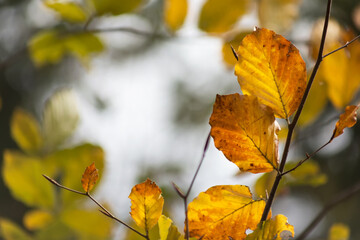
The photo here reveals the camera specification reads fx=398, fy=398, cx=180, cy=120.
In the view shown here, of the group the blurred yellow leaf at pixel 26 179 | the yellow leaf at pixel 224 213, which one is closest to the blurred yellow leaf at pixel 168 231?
the yellow leaf at pixel 224 213

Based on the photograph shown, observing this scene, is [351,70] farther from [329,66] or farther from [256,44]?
[256,44]

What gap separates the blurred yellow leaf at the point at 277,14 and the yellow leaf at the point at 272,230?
0.30 meters

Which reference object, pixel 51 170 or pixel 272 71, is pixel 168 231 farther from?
pixel 51 170

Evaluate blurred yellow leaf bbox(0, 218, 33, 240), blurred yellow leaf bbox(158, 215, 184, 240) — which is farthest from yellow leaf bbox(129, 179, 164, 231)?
blurred yellow leaf bbox(0, 218, 33, 240)

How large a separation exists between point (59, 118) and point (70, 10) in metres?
0.12

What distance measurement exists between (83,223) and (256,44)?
0.30 metres

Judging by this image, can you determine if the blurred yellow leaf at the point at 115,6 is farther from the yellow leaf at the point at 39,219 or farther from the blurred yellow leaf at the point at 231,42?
the yellow leaf at the point at 39,219

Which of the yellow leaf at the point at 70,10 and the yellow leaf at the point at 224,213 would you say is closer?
the yellow leaf at the point at 224,213

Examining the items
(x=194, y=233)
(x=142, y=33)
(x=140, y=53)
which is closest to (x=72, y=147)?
(x=142, y=33)

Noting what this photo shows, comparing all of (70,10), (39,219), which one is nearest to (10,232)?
(39,219)

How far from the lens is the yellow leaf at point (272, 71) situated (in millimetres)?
188

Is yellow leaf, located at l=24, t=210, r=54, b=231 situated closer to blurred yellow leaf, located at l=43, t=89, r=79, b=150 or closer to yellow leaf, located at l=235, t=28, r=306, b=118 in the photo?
blurred yellow leaf, located at l=43, t=89, r=79, b=150

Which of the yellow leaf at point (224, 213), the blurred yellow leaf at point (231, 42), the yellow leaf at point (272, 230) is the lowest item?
the yellow leaf at point (272, 230)

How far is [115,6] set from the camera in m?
0.42
